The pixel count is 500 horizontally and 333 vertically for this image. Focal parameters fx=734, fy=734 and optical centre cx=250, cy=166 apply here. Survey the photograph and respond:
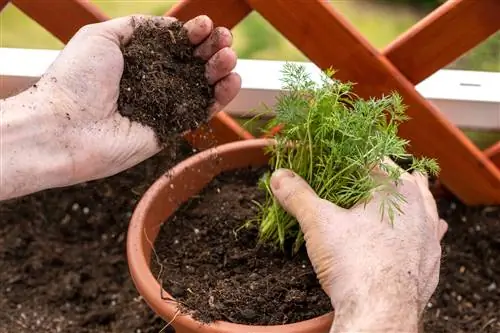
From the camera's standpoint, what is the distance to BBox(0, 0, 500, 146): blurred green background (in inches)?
80.0

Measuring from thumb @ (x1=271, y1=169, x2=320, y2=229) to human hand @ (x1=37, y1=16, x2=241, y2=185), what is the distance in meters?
0.23

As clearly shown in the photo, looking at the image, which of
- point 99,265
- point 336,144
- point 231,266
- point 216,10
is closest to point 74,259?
point 99,265

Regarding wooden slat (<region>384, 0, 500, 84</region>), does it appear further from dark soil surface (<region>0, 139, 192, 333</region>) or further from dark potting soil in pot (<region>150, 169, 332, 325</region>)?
dark soil surface (<region>0, 139, 192, 333</region>)

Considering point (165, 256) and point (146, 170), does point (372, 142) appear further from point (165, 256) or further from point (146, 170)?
point (146, 170)

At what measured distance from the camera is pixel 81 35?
1233mm

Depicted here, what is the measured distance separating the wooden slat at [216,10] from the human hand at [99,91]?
0.19 metres

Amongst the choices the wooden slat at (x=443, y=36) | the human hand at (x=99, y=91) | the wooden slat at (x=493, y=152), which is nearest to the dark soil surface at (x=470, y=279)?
the wooden slat at (x=493, y=152)

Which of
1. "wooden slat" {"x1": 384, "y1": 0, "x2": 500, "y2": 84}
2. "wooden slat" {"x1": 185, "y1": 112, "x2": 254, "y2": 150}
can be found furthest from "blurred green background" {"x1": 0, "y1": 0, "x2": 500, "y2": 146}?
"wooden slat" {"x1": 384, "y1": 0, "x2": 500, "y2": 84}

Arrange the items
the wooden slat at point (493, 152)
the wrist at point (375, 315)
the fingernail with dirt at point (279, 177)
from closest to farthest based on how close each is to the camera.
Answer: the wrist at point (375, 315) → the fingernail with dirt at point (279, 177) → the wooden slat at point (493, 152)

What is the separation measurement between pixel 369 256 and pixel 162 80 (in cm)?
45

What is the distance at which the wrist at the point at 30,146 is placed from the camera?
3.79ft

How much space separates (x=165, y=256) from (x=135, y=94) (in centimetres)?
30

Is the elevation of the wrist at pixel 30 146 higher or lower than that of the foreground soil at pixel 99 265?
→ higher

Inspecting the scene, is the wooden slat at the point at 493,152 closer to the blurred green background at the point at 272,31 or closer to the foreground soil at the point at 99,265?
the foreground soil at the point at 99,265
